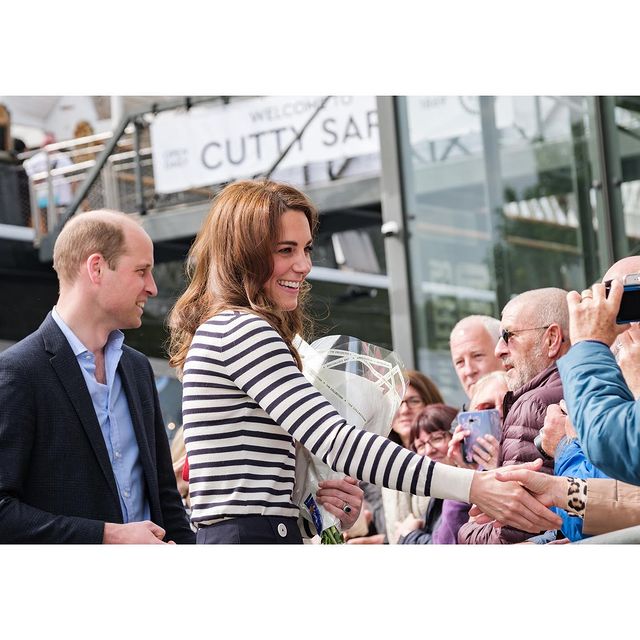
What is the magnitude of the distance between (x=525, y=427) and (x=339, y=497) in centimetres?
84

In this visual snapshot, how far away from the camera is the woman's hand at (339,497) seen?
8.68ft

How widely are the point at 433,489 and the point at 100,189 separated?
11059 mm

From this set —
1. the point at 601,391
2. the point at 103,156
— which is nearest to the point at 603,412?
the point at 601,391

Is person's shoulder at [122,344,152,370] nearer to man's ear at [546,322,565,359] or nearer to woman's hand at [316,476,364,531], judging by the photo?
woman's hand at [316,476,364,531]

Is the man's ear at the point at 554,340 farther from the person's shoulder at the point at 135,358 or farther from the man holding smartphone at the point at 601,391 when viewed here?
the person's shoulder at the point at 135,358

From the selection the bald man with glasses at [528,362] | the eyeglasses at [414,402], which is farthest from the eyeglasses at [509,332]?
the eyeglasses at [414,402]

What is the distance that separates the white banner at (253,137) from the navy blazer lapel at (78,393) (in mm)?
7584

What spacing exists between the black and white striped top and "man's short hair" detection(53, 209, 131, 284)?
1.68 ft

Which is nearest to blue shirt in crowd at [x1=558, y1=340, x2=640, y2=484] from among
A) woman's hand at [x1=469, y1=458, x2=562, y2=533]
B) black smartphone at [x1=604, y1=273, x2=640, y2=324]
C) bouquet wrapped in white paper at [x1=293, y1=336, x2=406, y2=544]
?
black smartphone at [x1=604, y1=273, x2=640, y2=324]

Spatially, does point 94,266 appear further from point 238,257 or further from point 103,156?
point 103,156

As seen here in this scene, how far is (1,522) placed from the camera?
8.51 ft

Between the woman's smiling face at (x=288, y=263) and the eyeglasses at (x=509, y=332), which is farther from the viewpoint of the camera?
the eyeglasses at (x=509, y=332)

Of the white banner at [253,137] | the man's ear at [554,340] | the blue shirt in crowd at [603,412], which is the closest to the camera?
the blue shirt in crowd at [603,412]
